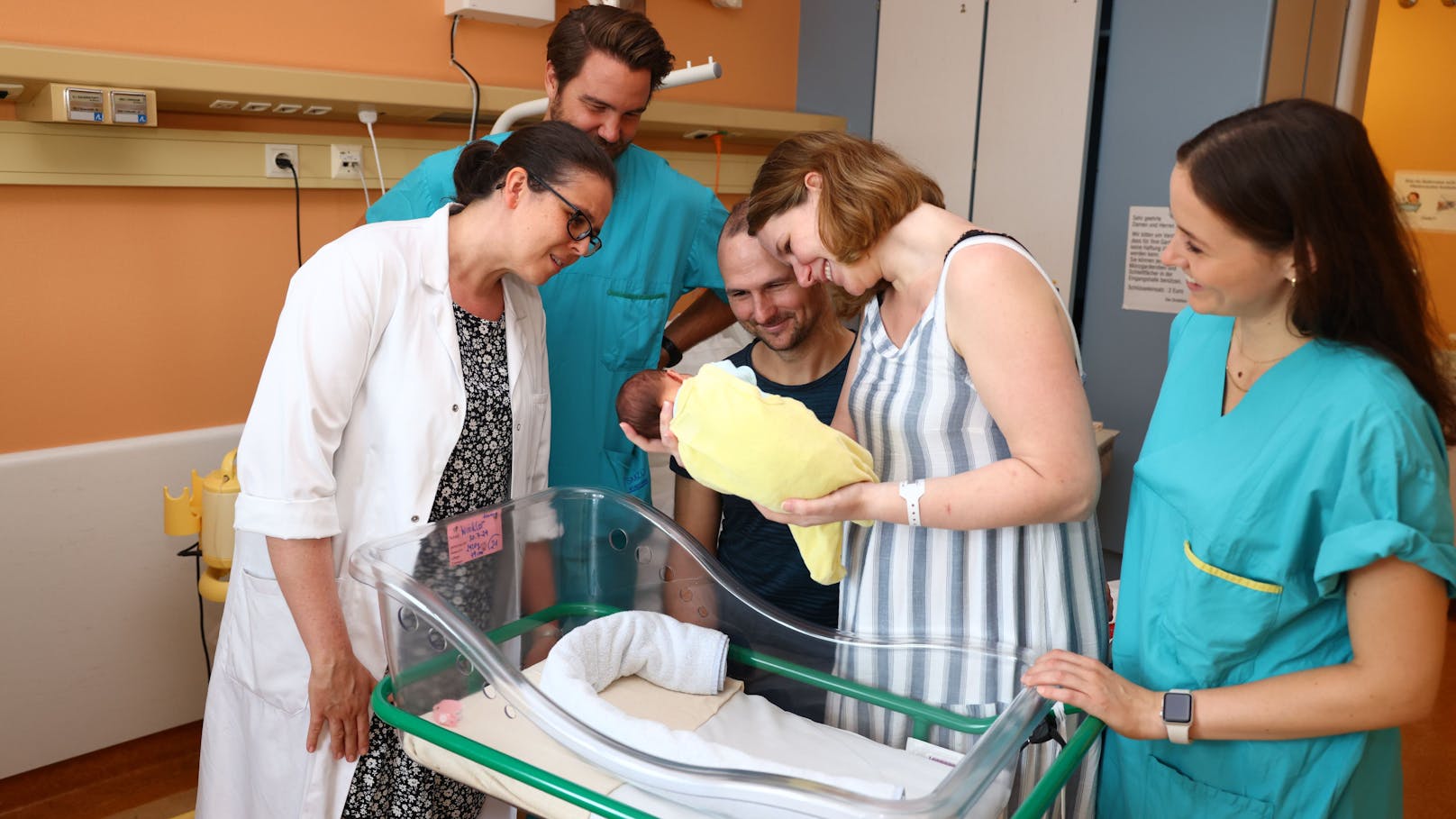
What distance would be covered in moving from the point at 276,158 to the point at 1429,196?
15.7ft

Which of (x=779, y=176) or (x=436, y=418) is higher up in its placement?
(x=779, y=176)

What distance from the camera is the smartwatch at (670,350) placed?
2.32 m

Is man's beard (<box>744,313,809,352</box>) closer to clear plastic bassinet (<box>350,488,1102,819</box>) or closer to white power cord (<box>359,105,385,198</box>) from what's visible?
clear plastic bassinet (<box>350,488,1102,819</box>)

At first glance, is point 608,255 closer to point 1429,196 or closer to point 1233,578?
point 1233,578

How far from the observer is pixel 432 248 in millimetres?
1625

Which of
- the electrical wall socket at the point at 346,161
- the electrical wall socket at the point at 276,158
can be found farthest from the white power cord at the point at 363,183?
the electrical wall socket at the point at 276,158

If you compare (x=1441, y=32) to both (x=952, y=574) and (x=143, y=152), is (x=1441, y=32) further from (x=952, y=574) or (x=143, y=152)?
(x=143, y=152)

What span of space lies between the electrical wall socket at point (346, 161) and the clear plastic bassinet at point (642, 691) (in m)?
1.58

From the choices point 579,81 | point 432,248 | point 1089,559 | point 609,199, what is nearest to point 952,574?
point 1089,559

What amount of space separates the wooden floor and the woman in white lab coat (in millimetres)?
915

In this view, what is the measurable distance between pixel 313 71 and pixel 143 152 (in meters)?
0.42

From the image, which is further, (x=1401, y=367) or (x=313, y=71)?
(x=313, y=71)

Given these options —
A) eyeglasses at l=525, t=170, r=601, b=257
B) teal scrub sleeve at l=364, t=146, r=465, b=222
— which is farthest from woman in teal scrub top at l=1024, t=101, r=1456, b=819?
teal scrub sleeve at l=364, t=146, r=465, b=222

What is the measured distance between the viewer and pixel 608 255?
2.15m
